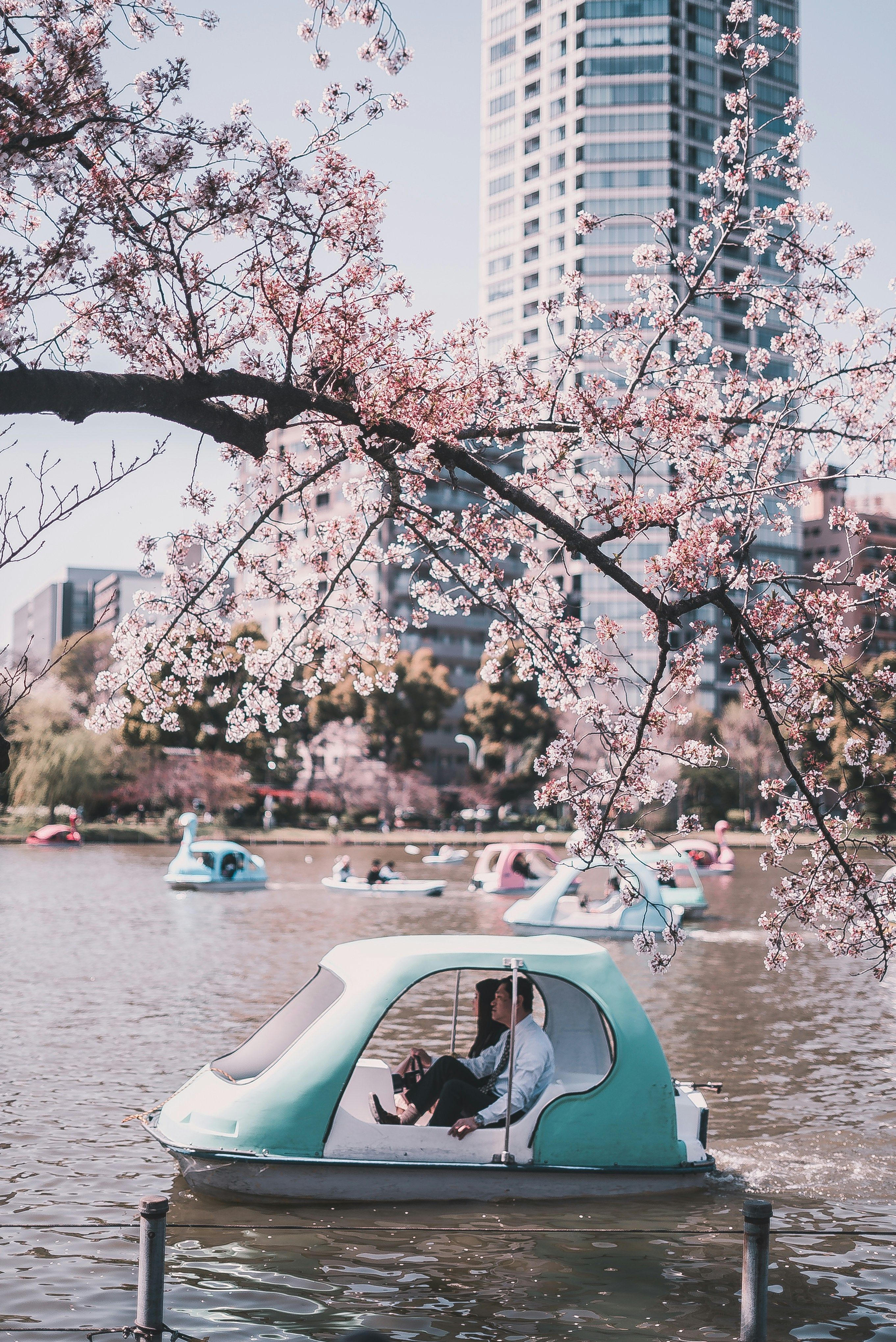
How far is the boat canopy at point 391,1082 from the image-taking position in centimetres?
943

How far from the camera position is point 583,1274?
8.71 meters

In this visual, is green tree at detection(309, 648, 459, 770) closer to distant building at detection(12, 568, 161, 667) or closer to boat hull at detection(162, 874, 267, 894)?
boat hull at detection(162, 874, 267, 894)

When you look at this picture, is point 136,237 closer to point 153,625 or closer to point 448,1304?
point 153,625

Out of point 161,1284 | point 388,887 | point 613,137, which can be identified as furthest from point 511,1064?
point 613,137

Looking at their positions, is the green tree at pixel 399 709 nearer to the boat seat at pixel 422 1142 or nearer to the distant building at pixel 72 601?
the boat seat at pixel 422 1142

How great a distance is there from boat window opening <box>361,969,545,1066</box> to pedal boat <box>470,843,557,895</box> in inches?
618

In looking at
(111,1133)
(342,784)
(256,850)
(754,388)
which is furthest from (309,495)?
(342,784)

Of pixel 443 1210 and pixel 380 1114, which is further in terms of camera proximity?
pixel 380 1114

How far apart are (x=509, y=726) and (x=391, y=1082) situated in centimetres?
7690

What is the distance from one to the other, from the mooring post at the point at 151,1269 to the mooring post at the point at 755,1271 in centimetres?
247

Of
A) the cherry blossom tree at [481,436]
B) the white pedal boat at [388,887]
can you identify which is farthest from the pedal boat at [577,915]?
the cherry blossom tree at [481,436]

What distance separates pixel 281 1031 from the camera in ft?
33.7

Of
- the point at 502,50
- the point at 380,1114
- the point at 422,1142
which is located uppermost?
the point at 502,50

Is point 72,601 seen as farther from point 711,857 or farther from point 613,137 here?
point 711,857
